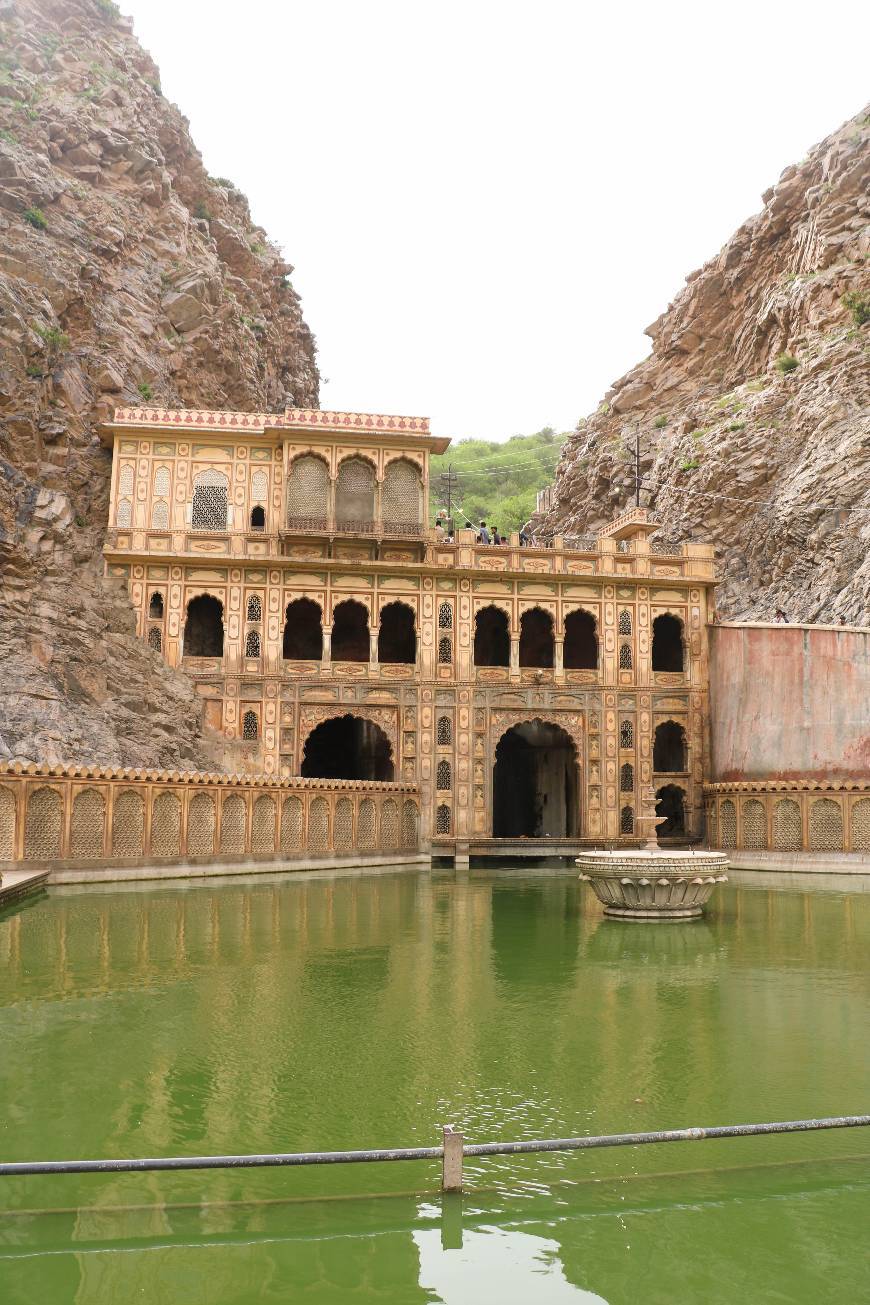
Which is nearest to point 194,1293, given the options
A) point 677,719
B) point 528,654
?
point 677,719

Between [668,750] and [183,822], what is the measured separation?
17.9 m

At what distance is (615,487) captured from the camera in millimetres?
50250

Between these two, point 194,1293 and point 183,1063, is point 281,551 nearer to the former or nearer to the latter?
point 183,1063

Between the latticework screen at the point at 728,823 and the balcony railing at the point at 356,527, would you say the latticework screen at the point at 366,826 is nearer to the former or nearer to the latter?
the balcony railing at the point at 356,527

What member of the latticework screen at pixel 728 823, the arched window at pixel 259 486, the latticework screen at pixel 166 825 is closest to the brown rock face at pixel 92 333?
the latticework screen at pixel 166 825

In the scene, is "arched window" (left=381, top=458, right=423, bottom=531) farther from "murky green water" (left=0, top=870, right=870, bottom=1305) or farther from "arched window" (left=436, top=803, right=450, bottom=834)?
"murky green water" (left=0, top=870, right=870, bottom=1305)

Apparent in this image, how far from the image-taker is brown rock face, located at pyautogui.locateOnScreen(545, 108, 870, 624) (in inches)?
1483

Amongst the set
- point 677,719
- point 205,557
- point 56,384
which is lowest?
point 677,719

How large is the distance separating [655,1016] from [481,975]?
2.31 metres

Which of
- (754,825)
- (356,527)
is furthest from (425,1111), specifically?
(356,527)

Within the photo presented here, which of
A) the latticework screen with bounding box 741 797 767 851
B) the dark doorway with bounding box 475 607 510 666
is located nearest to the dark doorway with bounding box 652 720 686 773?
the latticework screen with bounding box 741 797 767 851

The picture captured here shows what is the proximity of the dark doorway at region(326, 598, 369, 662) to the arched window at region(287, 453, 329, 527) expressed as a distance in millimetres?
4107

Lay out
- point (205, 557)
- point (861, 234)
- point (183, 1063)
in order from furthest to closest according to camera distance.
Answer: point (861, 234) → point (205, 557) → point (183, 1063)

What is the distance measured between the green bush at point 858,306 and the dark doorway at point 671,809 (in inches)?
878
